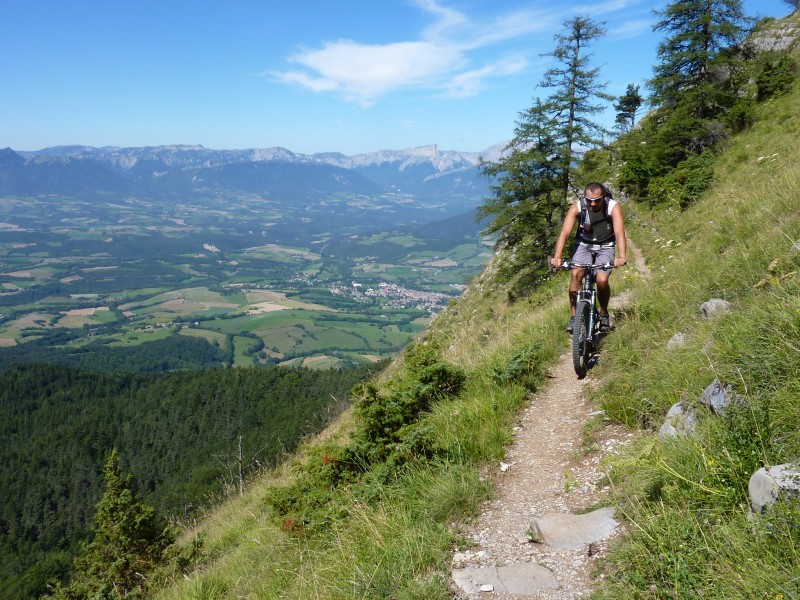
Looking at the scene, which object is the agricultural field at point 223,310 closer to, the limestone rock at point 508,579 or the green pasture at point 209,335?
the green pasture at point 209,335

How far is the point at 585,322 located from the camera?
620 cm

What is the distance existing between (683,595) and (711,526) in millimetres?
478

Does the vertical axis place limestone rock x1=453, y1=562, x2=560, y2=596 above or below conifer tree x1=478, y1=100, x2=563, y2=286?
below

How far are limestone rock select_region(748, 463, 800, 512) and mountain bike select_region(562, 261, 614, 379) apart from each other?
3674 millimetres

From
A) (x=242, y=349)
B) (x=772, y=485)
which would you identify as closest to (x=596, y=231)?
(x=772, y=485)

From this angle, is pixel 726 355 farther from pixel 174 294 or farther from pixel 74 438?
pixel 174 294

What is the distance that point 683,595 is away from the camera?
2164mm

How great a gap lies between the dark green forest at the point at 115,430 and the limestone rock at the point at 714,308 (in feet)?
145

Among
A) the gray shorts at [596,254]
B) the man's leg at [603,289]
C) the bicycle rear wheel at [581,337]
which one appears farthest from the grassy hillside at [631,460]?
the gray shorts at [596,254]

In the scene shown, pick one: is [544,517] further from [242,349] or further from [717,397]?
[242,349]

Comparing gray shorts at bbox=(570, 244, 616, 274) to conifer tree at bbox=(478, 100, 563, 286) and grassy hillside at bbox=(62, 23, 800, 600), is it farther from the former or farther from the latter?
conifer tree at bbox=(478, 100, 563, 286)

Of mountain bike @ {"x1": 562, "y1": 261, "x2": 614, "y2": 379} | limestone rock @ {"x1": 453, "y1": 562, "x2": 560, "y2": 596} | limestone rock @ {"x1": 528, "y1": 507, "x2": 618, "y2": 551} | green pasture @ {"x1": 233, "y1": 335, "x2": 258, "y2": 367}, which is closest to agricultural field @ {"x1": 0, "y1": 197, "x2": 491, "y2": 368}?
green pasture @ {"x1": 233, "y1": 335, "x2": 258, "y2": 367}

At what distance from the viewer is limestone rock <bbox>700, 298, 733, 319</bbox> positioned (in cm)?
452

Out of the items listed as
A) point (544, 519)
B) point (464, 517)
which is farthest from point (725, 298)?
point (464, 517)
